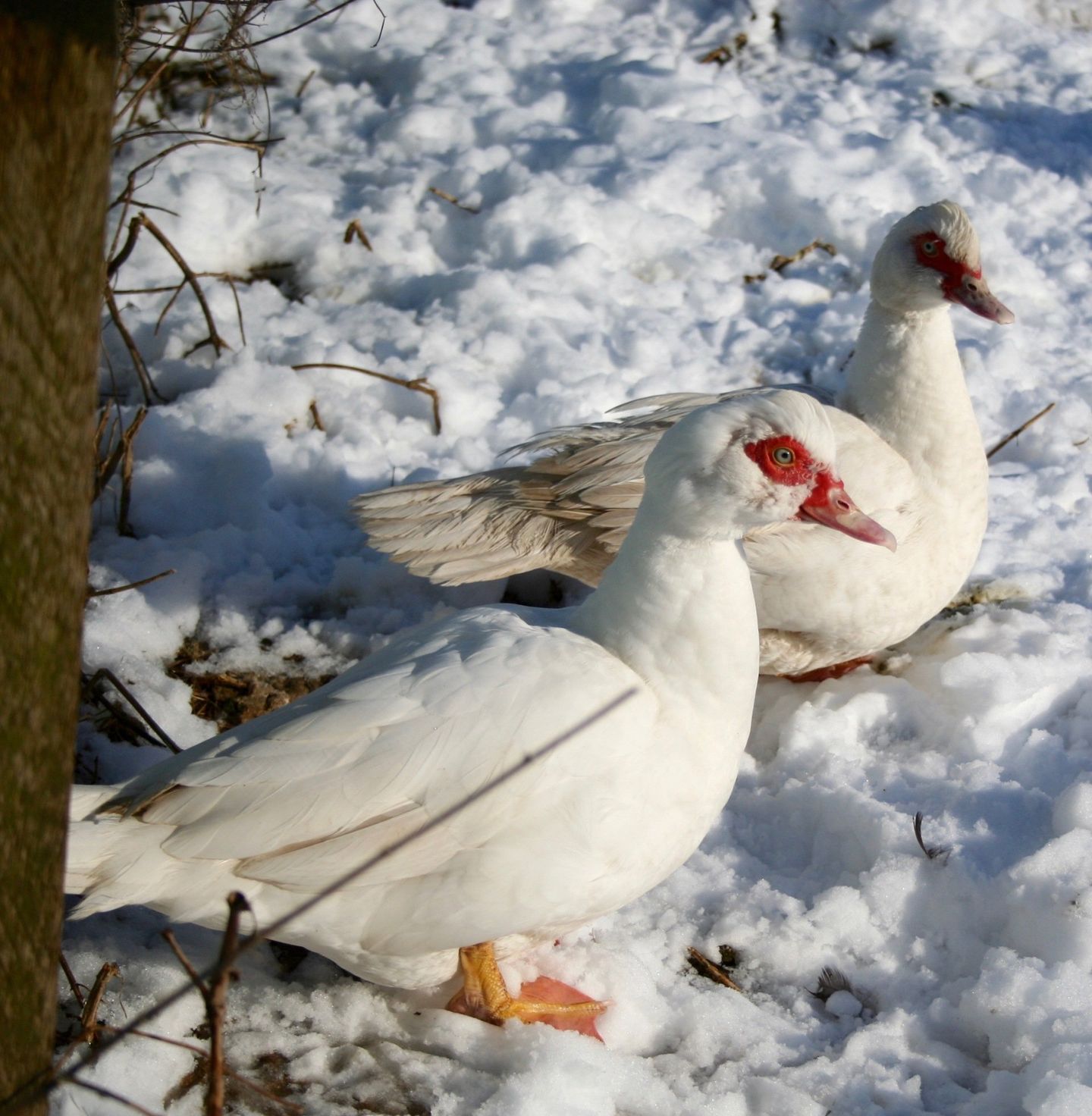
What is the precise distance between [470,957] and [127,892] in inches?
27.8

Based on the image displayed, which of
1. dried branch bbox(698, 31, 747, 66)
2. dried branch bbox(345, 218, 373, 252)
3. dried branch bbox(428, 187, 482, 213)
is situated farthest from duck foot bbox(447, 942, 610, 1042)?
dried branch bbox(698, 31, 747, 66)

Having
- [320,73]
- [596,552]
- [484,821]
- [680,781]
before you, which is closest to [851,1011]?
[680,781]

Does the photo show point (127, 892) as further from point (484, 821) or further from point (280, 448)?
point (280, 448)

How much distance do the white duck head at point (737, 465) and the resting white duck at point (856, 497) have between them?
0.75 metres

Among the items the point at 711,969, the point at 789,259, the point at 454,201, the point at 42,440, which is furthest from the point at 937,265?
the point at 42,440

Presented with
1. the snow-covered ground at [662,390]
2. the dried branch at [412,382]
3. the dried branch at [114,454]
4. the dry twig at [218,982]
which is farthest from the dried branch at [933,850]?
the dried branch at [114,454]

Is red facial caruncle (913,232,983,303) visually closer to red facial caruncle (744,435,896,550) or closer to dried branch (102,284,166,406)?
red facial caruncle (744,435,896,550)

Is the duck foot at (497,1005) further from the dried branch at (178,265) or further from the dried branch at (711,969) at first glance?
the dried branch at (178,265)

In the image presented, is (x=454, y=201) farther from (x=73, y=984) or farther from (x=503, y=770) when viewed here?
(x=73, y=984)

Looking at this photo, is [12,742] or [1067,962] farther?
[1067,962]

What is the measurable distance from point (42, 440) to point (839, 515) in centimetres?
158

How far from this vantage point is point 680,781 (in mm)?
2289

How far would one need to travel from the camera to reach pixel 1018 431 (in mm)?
3979

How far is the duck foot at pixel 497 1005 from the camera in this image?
241 centimetres
